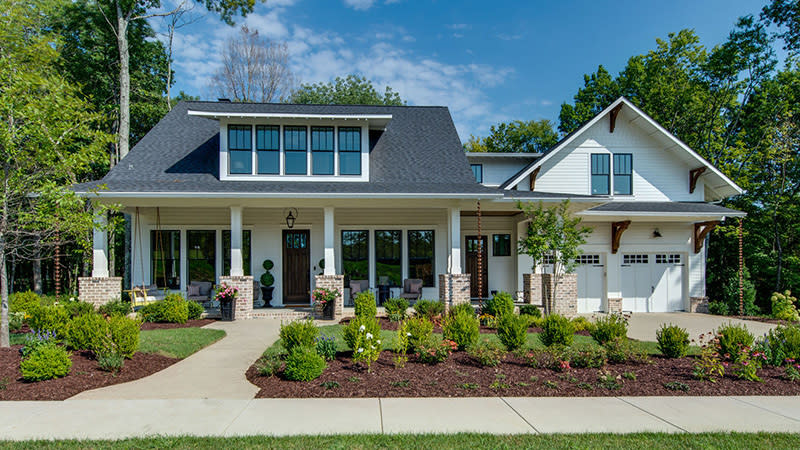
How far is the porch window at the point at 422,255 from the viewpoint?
14.8m

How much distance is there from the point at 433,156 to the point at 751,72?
16118 millimetres

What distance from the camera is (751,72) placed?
787 inches

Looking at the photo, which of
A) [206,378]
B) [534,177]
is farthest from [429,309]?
[534,177]

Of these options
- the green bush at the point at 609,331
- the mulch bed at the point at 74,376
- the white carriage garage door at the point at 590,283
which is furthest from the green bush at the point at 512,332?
the white carriage garage door at the point at 590,283

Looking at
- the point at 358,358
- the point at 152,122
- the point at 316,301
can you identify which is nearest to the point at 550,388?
the point at 358,358

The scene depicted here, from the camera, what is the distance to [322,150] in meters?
13.3

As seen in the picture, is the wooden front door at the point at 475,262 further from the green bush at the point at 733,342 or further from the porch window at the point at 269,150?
the green bush at the point at 733,342

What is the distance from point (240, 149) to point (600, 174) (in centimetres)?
1185

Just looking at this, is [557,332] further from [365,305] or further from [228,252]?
[228,252]

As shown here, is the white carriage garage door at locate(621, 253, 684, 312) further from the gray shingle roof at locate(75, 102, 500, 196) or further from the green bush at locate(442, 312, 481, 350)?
the green bush at locate(442, 312, 481, 350)

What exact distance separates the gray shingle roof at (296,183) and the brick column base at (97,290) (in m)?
2.43

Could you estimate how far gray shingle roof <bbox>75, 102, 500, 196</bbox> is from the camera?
11.7 m

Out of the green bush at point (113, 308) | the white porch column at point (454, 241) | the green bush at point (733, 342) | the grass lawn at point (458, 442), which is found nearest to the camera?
the grass lawn at point (458, 442)

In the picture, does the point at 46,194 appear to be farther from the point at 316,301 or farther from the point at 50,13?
the point at 50,13
